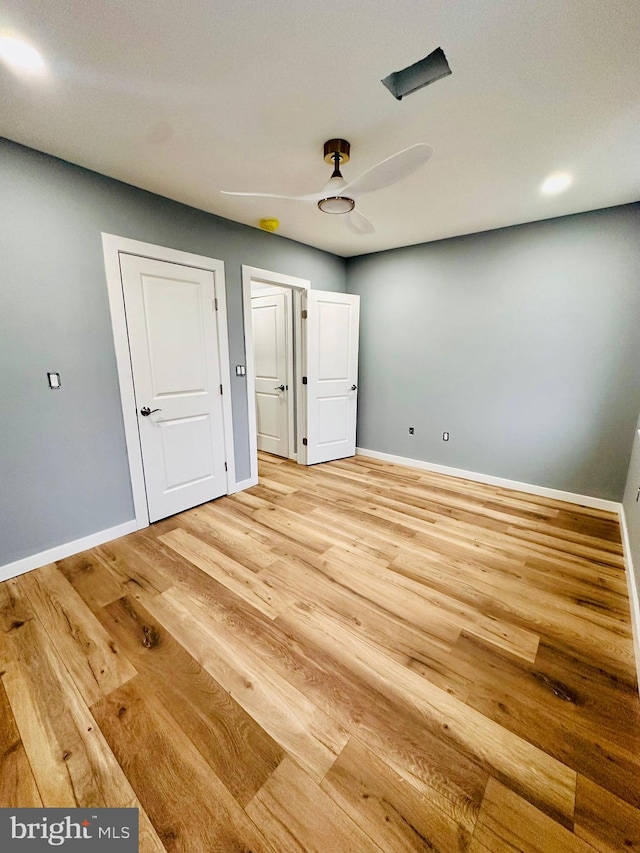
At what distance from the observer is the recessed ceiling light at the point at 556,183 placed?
221 centimetres

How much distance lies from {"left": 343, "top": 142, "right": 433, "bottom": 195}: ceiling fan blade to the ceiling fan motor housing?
11.3 inches

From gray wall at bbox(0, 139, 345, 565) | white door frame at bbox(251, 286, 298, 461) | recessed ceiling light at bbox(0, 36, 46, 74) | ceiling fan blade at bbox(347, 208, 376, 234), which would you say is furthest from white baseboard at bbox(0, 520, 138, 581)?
ceiling fan blade at bbox(347, 208, 376, 234)

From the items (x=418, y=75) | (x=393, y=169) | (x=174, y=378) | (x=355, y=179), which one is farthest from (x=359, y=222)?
(x=174, y=378)

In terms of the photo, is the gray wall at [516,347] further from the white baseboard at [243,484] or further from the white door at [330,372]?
the white baseboard at [243,484]

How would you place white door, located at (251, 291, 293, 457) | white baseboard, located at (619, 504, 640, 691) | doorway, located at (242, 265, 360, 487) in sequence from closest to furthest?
white baseboard, located at (619, 504, 640, 691) → doorway, located at (242, 265, 360, 487) → white door, located at (251, 291, 293, 457)

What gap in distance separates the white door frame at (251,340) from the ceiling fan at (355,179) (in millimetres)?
1358

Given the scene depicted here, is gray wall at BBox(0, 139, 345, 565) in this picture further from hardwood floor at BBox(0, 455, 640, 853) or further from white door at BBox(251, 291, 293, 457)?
white door at BBox(251, 291, 293, 457)

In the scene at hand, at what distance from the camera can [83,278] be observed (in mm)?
2166

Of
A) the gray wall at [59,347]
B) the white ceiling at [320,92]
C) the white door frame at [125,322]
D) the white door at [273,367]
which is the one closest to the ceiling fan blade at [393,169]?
the white ceiling at [320,92]

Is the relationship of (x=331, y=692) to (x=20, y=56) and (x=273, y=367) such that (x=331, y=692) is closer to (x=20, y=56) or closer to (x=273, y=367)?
(x=20, y=56)

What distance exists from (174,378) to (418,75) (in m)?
2.35

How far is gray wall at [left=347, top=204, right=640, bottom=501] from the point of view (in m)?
2.79

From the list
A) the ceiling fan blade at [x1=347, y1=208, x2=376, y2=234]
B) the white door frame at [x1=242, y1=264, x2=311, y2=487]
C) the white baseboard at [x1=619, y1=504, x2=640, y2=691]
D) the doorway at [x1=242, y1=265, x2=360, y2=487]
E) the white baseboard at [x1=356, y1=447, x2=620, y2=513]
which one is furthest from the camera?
the doorway at [x1=242, y1=265, x2=360, y2=487]

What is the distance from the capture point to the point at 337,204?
5.97 feet
